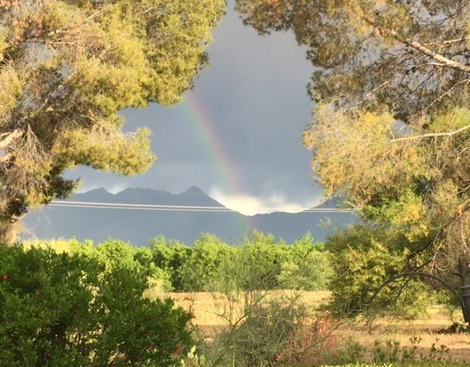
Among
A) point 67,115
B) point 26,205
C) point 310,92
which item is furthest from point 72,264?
point 26,205

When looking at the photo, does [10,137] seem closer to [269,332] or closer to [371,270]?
[371,270]

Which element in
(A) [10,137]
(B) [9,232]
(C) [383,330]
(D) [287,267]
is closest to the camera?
(C) [383,330]

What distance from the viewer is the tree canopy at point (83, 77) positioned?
17125 mm

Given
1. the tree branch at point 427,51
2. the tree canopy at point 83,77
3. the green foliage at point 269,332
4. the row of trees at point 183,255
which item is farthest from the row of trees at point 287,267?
the tree branch at point 427,51

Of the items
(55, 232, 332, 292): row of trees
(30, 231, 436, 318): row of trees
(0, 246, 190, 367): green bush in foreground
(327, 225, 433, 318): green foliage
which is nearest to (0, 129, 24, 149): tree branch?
(30, 231, 436, 318): row of trees

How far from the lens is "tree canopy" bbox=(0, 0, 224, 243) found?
1712cm

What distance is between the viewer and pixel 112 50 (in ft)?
→ 57.1

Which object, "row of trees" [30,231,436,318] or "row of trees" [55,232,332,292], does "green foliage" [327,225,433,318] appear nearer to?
"row of trees" [30,231,436,318]

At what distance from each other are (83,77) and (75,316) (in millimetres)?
12208

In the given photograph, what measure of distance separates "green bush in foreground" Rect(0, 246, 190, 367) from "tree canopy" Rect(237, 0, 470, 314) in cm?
572

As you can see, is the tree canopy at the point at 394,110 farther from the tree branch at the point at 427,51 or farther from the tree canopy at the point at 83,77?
the tree canopy at the point at 83,77

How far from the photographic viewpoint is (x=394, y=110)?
15.0 meters

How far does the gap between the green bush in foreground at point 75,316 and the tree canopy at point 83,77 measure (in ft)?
36.6

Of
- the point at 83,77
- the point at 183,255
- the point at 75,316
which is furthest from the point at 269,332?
the point at 183,255
